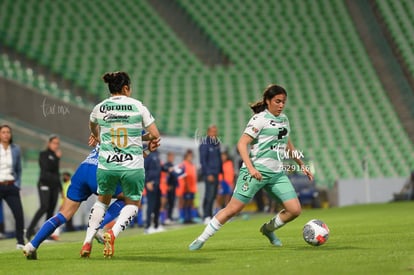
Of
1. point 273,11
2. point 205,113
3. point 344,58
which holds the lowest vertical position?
point 205,113

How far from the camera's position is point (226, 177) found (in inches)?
997

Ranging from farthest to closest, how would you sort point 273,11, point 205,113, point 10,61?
point 273,11, point 205,113, point 10,61

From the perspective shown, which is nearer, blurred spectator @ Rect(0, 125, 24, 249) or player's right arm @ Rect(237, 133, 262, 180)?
player's right arm @ Rect(237, 133, 262, 180)

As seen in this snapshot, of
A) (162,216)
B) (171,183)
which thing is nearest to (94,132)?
(171,183)

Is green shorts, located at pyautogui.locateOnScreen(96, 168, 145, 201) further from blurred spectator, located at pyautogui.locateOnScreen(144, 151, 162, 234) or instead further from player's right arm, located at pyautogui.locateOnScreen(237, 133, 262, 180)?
blurred spectator, located at pyautogui.locateOnScreen(144, 151, 162, 234)

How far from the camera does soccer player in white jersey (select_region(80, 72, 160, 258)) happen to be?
33.1 feet

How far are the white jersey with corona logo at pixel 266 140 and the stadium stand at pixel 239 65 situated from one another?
19.3 metres

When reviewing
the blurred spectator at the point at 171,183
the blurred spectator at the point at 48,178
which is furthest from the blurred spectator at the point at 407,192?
the blurred spectator at the point at 48,178

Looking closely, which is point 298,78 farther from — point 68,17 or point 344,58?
point 68,17

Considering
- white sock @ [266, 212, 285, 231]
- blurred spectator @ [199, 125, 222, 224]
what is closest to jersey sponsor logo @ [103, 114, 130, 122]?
white sock @ [266, 212, 285, 231]

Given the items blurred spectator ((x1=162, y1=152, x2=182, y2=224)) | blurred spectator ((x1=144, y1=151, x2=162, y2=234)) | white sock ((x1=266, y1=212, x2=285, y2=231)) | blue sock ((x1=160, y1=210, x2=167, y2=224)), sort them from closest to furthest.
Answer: white sock ((x1=266, y1=212, x2=285, y2=231)), blurred spectator ((x1=144, y1=151, x2=162, y2=234)), blurred spectator ((x1=162, y1=152, x2=182, y2=224)), blue sock ((x1=160, y1=210, x2=167, y2=224))

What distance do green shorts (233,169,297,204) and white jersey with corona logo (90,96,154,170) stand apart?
1421 mm

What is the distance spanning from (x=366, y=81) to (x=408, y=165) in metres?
4.31

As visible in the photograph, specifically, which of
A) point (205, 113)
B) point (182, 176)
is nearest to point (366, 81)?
point (205, 113)
